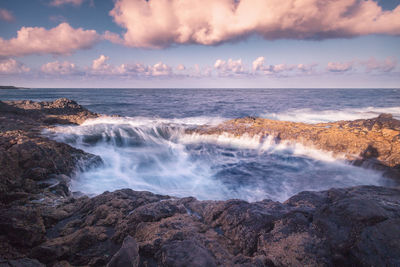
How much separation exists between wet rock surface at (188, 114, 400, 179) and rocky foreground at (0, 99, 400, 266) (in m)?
3.80

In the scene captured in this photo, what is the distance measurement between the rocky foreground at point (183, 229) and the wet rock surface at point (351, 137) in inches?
149

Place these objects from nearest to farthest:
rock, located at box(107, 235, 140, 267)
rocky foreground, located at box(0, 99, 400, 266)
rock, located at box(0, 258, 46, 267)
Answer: rock, located at box(0, 258, 46, 267) < rock, located at box(107, 235, 140, 267) < rocky foreground, located at box(0, 99, 400, 266)

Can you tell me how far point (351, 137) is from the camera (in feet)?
25.5

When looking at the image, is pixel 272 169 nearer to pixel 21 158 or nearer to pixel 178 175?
pixel 178 175

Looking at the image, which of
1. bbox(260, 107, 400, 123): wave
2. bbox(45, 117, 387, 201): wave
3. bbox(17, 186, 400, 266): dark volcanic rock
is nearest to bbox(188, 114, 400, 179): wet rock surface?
bbox(45, 117, 387, 201): wave

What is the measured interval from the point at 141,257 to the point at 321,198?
122 inches

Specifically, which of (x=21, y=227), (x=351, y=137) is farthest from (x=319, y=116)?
(x=21, y=227)

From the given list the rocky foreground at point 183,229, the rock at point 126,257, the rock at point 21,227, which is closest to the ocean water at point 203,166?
the rocky foreground at point 183,229

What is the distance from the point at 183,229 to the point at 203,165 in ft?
21.0

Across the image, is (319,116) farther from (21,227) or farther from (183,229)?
(21,227)

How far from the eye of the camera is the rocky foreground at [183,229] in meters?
1.79

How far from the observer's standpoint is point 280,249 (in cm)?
203

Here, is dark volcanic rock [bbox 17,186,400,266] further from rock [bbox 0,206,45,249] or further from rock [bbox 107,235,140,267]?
rock [bbox 0,206,45,249]

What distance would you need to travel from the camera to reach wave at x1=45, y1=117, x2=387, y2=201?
643 centimetres
